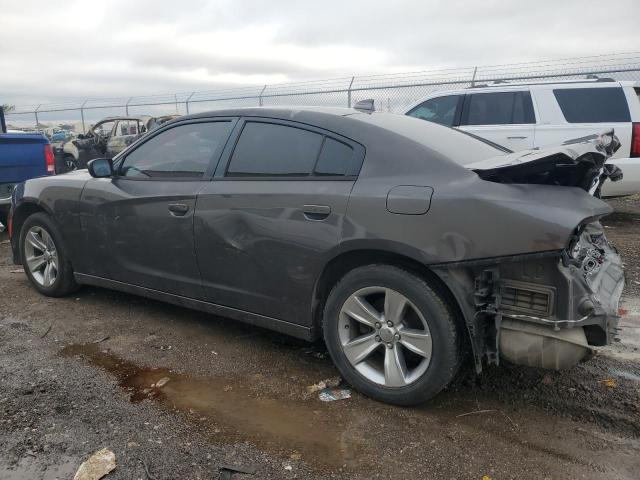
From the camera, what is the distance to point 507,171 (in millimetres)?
2709

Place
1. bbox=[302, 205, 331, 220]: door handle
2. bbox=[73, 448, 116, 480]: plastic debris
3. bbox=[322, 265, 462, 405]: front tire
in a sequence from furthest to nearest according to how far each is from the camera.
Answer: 1. bbox=[302, 205, 331, 220]: door handle
2. bbox=[322, 265, 462, 405]: front tire
3. bbox=[73, 448, 116, 480]: plastic debris

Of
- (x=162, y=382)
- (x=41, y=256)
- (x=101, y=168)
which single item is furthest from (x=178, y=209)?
(x=41, y=256)

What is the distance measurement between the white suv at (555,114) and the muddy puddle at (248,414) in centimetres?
528

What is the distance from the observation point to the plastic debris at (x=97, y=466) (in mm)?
2463

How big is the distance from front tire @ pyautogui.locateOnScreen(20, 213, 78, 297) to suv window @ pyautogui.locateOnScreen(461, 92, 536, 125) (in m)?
6.02

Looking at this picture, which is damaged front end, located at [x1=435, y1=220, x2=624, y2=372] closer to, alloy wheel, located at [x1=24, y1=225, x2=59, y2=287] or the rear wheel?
alloy wheel, located at [x1=24, y1=225, x2=59, y2=287]

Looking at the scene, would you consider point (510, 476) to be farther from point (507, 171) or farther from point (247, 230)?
point (247, 230)

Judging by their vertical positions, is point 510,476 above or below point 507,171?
below

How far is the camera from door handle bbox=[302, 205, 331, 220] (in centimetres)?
309

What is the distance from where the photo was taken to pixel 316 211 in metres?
3.12

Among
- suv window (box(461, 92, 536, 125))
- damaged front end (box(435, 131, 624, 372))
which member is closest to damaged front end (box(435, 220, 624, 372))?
damaged front end (box(435, 131, 624, 372))

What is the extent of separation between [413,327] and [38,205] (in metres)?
3.52

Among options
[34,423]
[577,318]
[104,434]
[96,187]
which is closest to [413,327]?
[577,318]

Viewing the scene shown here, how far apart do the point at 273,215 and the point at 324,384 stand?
106cm
